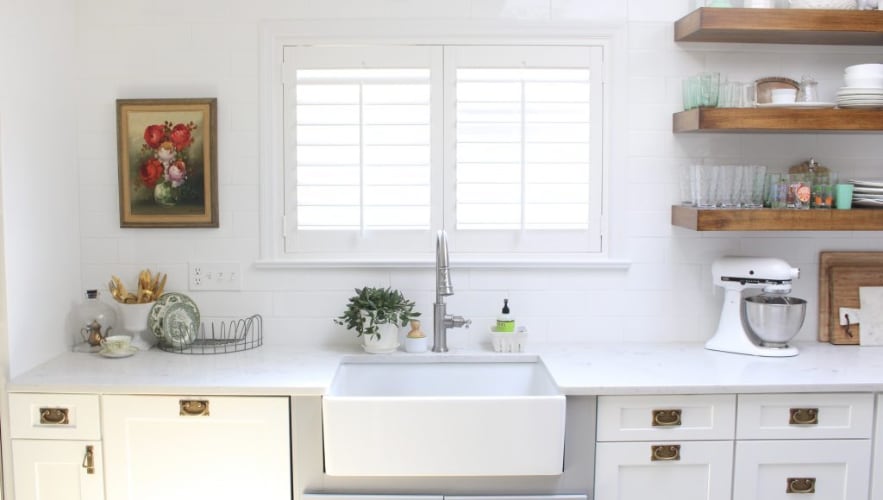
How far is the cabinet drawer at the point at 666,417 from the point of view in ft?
7.89

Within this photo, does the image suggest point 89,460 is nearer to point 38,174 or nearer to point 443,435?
point 38,174

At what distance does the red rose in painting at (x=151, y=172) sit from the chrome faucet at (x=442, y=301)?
1.06 m

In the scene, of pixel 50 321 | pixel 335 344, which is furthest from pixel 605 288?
pixel 50 321

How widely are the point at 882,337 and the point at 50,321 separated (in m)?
3.01

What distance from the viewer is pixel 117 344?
270cm

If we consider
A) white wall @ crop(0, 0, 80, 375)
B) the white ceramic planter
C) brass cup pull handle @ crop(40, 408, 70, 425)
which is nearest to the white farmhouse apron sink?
the white ceramic planter

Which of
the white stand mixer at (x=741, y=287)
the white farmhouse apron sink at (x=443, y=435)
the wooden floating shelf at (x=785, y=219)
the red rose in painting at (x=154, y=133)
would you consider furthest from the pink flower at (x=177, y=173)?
the white stand mixer at (x=741, y=287)

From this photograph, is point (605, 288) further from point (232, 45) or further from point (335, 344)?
point (232, 45)

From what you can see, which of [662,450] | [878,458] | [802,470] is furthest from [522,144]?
[878,458]

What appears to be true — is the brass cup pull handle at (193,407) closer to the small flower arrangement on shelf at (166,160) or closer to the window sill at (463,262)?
the window sill at (463,262)

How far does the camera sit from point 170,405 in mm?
2400

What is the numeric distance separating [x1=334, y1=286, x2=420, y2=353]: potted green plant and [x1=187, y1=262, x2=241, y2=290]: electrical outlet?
46 cm

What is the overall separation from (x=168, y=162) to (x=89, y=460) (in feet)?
3.59

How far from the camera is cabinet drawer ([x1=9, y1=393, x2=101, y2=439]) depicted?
94.5 inches
